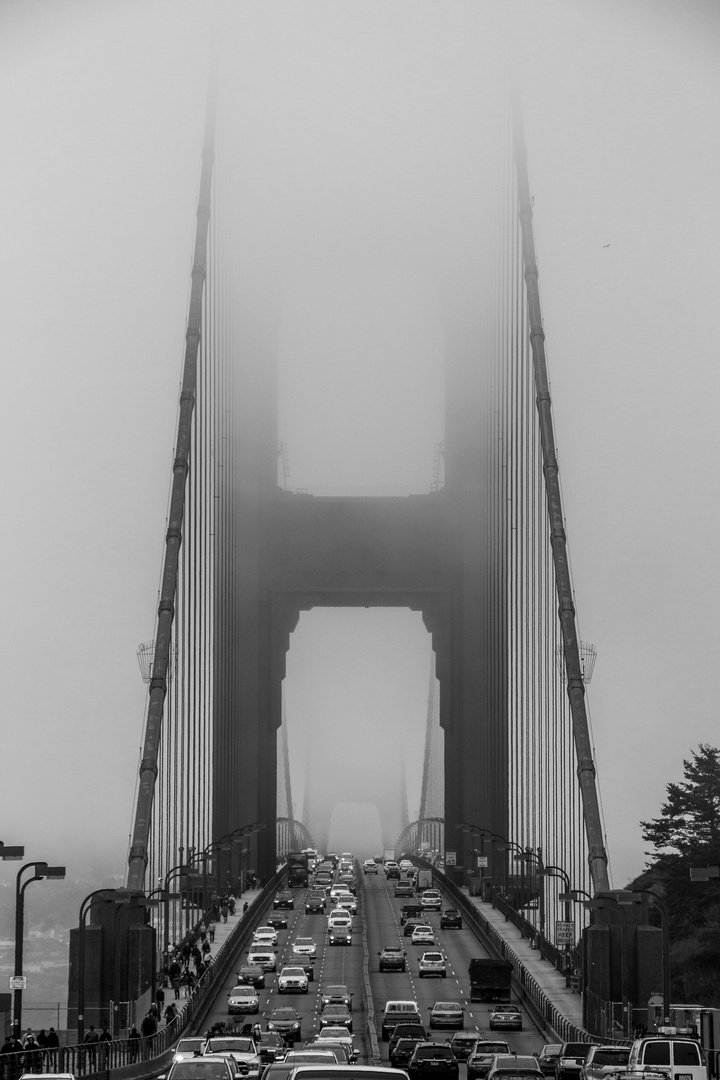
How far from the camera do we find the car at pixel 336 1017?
38469 millimetres

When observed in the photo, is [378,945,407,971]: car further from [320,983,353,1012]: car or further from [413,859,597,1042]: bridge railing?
[320,983,353,1012]: car

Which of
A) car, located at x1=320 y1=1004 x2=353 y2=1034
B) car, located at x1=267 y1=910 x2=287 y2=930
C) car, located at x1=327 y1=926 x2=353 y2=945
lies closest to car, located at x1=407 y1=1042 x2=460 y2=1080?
car, located at x1=320 y1=1004 x2=353 y2=1034

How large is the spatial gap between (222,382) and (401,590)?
11.5 metres

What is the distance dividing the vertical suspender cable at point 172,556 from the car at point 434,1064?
1446cm

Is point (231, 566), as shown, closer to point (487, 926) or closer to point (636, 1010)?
point (487, 926)

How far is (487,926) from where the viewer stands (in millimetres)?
61344

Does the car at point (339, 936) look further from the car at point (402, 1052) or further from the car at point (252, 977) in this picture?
the car at point (402, 1052)

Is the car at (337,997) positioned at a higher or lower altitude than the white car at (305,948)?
lower

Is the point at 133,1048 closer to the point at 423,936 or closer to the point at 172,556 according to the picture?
the point at 172,556

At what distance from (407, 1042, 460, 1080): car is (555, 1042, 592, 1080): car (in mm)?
1572

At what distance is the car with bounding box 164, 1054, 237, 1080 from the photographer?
21406 mm

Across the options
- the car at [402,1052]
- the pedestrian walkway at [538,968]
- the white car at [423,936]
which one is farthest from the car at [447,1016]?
the white car at [423,936]

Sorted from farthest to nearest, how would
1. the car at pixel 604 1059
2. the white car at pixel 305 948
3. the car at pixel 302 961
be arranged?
the white car at pixel 305 948
the car at pixel 302 961
the car at pixel 604 1059

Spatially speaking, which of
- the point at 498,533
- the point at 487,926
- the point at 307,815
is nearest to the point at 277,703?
the point at 498,533
